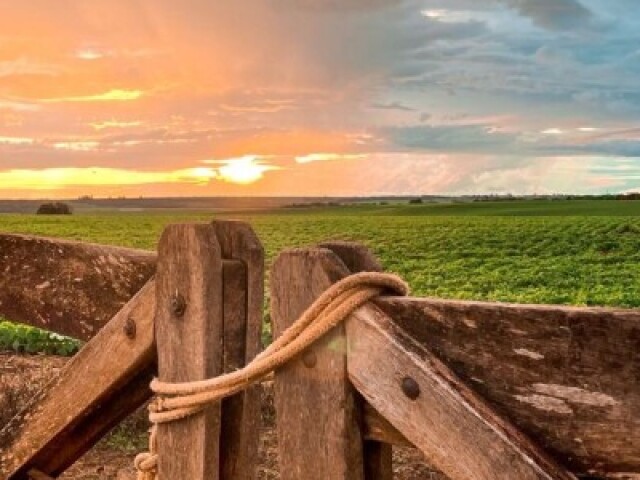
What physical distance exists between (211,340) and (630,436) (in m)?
1.25

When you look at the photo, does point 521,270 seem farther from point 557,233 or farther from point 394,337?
point 394,337

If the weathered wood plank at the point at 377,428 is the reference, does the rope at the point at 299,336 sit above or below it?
above

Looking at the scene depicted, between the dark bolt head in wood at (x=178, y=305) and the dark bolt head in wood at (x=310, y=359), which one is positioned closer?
the dark bolt head in wood at (x=310, y=359)

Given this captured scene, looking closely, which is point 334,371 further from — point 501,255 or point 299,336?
point 501,255

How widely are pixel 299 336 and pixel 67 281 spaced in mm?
1360

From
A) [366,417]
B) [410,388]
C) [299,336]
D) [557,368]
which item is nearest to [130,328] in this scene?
[299,336]

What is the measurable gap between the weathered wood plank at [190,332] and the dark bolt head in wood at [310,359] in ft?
1.44

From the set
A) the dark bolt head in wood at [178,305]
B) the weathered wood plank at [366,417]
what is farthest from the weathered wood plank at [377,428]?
the dark bolt head in wood at [178,305]

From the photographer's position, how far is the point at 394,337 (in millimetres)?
2367

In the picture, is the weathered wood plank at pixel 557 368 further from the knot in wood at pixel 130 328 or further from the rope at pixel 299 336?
the knot in wood at pixel 130 328

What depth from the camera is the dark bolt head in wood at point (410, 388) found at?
233cm

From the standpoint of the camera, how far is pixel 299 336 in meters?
2.51

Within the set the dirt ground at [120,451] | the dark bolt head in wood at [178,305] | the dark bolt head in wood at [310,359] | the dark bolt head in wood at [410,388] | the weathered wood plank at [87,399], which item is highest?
the dark bolt head in wood at [178,305]

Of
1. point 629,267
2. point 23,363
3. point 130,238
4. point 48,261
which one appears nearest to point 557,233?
point 629,267
